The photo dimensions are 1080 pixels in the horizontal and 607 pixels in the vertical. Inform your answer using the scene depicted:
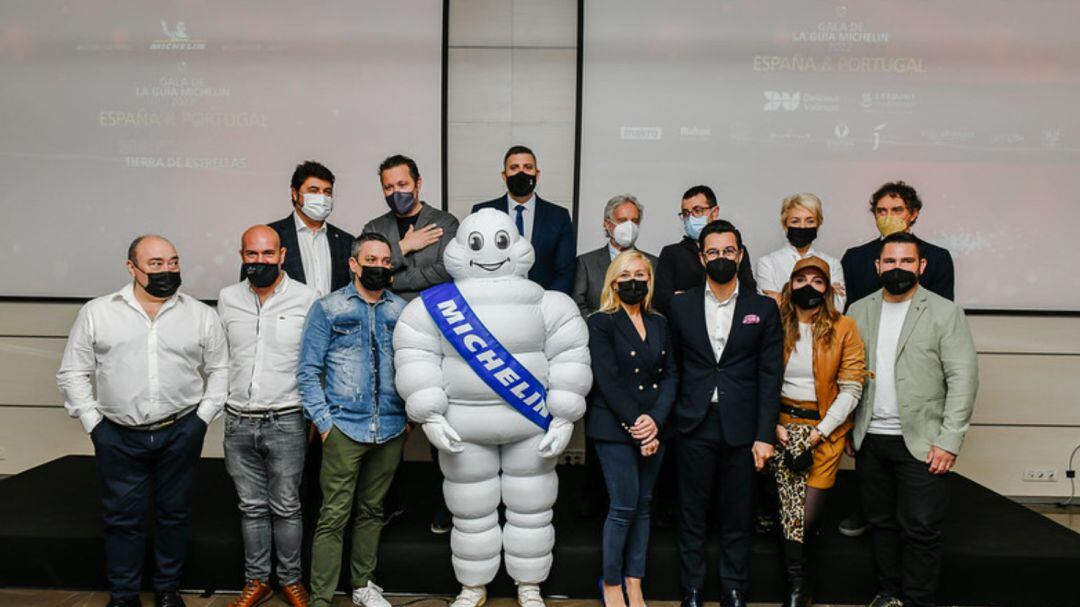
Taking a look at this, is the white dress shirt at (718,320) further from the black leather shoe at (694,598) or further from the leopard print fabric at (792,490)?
the black leather shoe at (694,598)

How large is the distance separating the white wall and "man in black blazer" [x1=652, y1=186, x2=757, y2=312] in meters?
1.24

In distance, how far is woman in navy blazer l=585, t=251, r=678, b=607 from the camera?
9.82 feet

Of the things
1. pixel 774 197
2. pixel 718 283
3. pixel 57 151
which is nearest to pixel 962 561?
pixel 718 283

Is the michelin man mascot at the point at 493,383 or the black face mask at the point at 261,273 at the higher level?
the black face mask at the point at 261,273

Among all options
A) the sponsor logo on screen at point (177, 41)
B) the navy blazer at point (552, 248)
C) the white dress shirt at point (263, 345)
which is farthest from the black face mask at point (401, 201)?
the sponsor logo on screen at point (177, 41)

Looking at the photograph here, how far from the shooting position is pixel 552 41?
4586 millimetres

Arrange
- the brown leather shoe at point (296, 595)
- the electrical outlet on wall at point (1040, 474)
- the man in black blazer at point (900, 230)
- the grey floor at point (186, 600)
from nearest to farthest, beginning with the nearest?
the brown leather shoe at point (296, 595)
the grey floor at point (186, 600)
the man in black blazer at point (900, 230)
the electrical outlet on wall at point (1040, 474)

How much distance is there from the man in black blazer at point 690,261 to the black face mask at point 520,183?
752mm

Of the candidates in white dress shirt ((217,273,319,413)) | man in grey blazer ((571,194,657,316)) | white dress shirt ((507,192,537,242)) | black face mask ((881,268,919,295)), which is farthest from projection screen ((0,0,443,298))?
black face mask ((881,268,919,295))

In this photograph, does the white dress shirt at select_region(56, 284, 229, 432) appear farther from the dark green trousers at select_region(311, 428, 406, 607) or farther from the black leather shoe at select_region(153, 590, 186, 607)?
the black leather shoe at select_region(153, 590, 186, 607)

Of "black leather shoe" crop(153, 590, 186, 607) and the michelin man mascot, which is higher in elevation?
the michelin man mascot

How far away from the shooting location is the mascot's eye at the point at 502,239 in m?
2.95

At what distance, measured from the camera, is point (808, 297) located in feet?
9.86

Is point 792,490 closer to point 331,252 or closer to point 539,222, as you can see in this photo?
point 539,222
